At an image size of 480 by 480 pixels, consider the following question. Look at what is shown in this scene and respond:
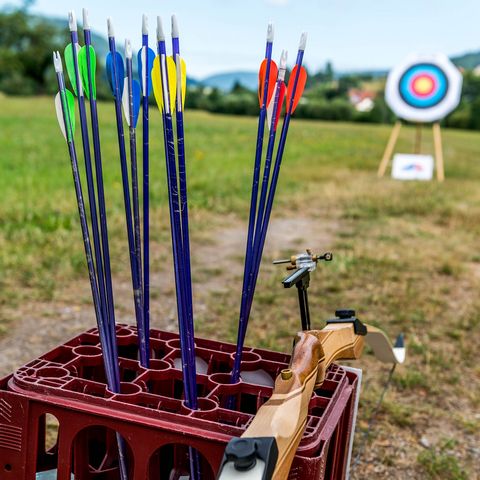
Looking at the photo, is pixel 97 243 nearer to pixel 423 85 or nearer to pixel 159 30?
pixel 159 30

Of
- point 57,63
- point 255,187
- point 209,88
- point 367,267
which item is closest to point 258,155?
point 255,187

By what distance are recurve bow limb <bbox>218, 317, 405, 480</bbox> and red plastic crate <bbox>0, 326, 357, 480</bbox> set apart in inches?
2.0

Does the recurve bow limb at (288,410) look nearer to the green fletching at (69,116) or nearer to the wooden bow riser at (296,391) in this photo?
the wooden bow riser at (296,391)

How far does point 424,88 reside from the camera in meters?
6.77

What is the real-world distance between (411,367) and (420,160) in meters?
4.55

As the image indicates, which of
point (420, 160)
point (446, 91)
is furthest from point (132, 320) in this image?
point (446, 91)

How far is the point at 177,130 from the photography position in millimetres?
721

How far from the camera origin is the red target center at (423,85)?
6715 millimetres

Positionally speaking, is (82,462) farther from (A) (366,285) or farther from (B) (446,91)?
(B) (446,91)

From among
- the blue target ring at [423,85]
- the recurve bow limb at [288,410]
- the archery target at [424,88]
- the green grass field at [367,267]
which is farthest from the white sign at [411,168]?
the recurve bow limb at [288,410]

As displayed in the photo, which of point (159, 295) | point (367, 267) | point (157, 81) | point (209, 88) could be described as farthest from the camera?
point (209, 88)

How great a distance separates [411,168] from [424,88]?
117 cm

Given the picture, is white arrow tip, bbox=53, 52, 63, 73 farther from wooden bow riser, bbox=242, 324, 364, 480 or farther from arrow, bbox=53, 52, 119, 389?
wooden bow riser, bbox=242, 324, 364, 480

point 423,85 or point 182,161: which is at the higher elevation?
point 423,85
